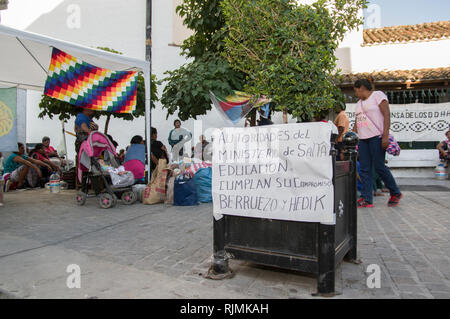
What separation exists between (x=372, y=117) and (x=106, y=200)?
4770 millimetres

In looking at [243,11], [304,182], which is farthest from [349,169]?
[243,11]

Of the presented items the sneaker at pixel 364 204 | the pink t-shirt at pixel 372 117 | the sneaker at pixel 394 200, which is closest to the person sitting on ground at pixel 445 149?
the sneaker at pixel 394 200

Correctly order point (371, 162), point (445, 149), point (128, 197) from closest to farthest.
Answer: point (371, 162)
point (128, 197)
point (445, 149)

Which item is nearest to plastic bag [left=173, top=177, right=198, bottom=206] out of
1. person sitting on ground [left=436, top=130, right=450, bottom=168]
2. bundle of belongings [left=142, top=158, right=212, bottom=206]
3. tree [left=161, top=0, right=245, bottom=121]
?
bundle of belongings [left=142, top=158, right=212, bottom=206]

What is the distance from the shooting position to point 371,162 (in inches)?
212

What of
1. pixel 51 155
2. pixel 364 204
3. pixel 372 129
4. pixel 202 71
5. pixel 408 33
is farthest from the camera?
pixel 408 33

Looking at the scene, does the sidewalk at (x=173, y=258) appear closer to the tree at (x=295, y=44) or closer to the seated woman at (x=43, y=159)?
the tree at (x=295, y=44)

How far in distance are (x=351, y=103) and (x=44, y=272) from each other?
10.5 meters

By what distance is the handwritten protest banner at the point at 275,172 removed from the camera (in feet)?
7.93

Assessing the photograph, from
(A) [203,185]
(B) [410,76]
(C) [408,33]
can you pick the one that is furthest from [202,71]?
(C) [408,33]

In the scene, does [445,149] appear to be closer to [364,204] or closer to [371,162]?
[364,204]

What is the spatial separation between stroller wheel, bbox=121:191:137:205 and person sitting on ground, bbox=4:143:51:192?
3.99 metres

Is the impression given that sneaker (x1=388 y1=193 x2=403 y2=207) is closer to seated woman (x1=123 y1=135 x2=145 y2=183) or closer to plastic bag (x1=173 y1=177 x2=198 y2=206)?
plastic bag (x1=173 y1=177 x2=198 y2=206)
